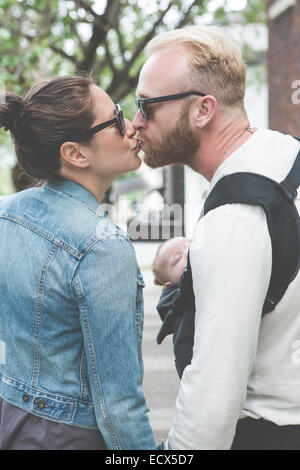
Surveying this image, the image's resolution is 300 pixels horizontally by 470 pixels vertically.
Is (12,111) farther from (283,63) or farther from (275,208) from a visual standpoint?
(283,63)

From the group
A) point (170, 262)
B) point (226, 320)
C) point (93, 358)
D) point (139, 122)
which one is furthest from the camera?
point (170, 262)

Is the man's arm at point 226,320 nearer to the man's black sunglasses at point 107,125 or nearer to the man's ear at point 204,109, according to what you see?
the man's ear at point 204,109

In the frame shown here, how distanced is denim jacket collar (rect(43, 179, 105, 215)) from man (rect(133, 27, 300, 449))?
310 millimetres

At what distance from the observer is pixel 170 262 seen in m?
2.74

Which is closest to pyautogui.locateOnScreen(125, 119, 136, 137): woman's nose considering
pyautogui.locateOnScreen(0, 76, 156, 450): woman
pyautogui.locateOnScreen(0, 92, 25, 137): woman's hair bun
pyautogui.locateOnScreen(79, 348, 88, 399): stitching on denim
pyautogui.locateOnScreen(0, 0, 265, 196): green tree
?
A: pyautogui.locateOnScreen(0, 76, 156, 450): woman

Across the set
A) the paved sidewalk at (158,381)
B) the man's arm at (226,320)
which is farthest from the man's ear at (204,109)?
the paved sidewalk at (158,381)

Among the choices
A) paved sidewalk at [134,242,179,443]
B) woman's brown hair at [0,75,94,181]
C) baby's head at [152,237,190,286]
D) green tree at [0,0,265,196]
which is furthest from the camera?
green tree at [0,0,265,196]

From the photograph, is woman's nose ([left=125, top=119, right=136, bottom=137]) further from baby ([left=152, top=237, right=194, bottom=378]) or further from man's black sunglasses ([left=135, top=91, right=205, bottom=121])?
baby ([left=152, top=237, right=194, bottom=378])

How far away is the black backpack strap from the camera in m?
1.42

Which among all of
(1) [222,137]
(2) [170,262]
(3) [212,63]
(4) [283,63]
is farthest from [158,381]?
(4) [283,63]

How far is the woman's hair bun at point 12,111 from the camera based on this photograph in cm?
171

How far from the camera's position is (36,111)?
1687 millimetres

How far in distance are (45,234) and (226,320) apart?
2.08 ft

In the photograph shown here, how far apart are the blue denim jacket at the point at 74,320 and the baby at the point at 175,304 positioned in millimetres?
134
